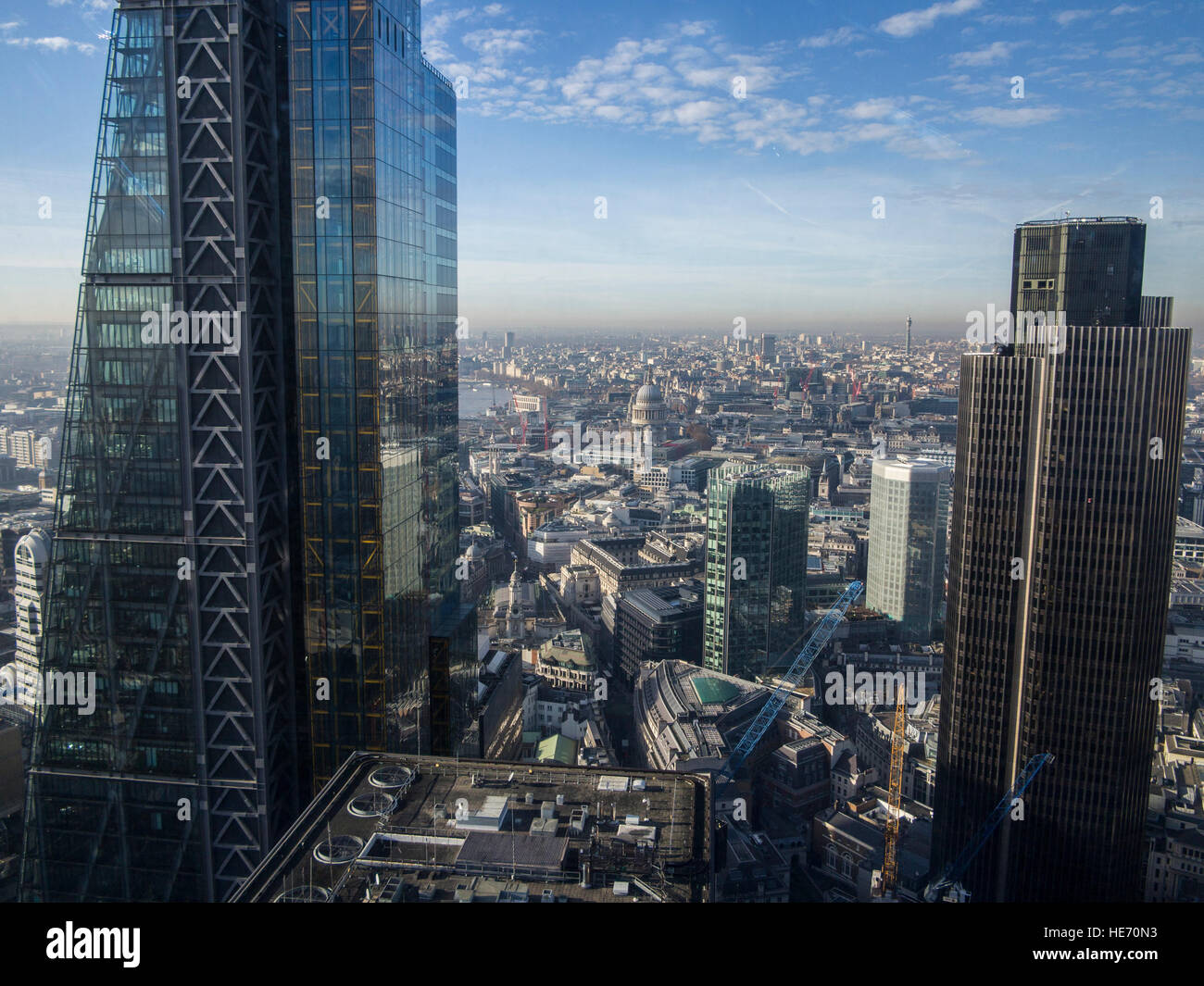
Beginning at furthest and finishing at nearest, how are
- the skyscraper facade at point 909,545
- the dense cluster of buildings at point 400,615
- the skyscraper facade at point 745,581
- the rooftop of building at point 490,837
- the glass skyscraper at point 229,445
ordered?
the skyscraper facade at point 909,545 < the skyscraper facade at point 745,581 < the glass skyscraper at point 229,445 < the dense cluster of buildings at point 400,615 < the rooftop of building at point 490,837

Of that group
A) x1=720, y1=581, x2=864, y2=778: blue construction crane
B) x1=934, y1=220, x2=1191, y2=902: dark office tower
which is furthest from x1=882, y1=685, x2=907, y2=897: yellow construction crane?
x1=720, y1=581, x2=864, y2=778: blue construction crane

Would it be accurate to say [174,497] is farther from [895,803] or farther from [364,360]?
[895,803]

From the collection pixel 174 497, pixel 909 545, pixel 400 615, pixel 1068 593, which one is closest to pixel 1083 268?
pixel 1068 593

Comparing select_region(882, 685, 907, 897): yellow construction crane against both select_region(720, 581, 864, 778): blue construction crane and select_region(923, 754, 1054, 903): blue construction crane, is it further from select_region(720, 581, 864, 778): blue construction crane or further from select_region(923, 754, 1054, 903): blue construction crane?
select_region(720, 581, 864, 778): blue construction crane

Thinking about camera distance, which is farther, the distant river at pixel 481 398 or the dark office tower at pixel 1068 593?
the distant river at pixel 481 398

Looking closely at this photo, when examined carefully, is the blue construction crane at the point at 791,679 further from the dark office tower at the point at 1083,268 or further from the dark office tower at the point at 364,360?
the dark office tower at the point at 1083,268

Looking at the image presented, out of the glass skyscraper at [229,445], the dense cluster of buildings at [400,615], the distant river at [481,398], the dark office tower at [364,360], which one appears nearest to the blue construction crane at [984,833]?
the dense cluster of buildings at [400,615]

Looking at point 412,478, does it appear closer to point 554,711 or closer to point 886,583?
point 554,711
